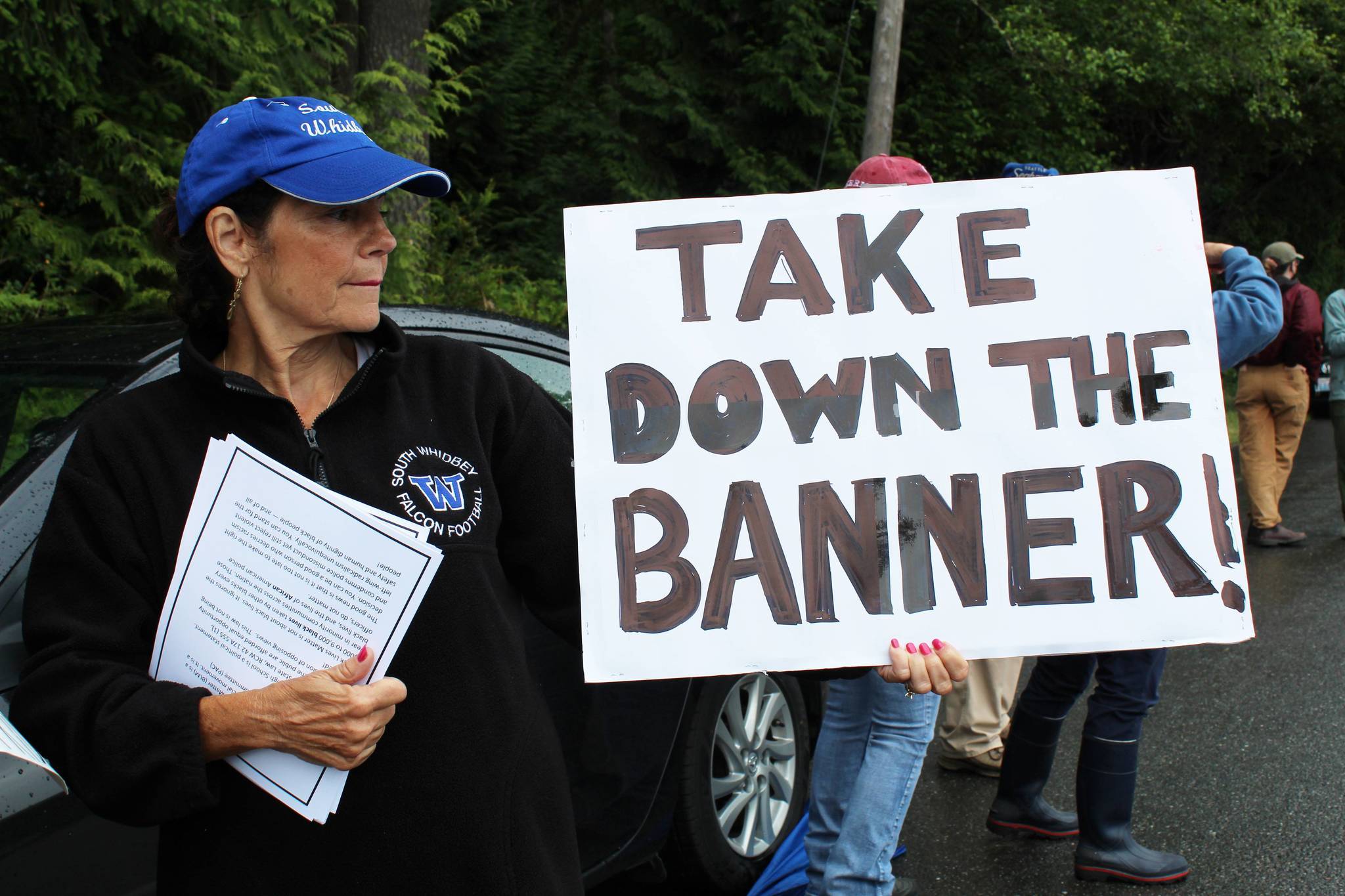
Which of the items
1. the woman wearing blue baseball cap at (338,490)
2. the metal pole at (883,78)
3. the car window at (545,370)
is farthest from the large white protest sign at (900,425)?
the metal pole at (883,78)

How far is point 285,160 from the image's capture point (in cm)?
176

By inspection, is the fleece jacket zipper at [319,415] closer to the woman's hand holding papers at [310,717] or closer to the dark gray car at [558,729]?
the woman's hand holding papers at [310,717]

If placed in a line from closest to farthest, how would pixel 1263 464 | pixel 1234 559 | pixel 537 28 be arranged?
pixel 1234 559, pixel 1263 464, pixel 537 28

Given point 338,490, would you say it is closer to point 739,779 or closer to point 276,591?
point 276,591

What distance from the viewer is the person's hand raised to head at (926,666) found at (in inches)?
80.2

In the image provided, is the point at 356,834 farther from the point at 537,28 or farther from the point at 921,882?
the point at 537,28

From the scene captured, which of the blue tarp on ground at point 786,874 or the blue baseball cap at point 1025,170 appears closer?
the blue tarp on ground at point 786,874

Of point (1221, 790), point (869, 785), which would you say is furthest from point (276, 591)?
point (1221, 790)

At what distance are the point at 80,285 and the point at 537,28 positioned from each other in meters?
11.9

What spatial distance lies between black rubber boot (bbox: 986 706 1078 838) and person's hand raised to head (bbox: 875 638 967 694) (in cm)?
192

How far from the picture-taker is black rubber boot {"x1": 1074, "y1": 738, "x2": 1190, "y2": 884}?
3.55 metres

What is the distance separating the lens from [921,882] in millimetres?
3686

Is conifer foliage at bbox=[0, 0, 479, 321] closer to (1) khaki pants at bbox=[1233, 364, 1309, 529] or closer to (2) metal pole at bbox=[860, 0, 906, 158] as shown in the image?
(2) metal pole at bbox=[860, 0, 906, 158]

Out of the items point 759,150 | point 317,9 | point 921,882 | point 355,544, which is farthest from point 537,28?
point 355,544
